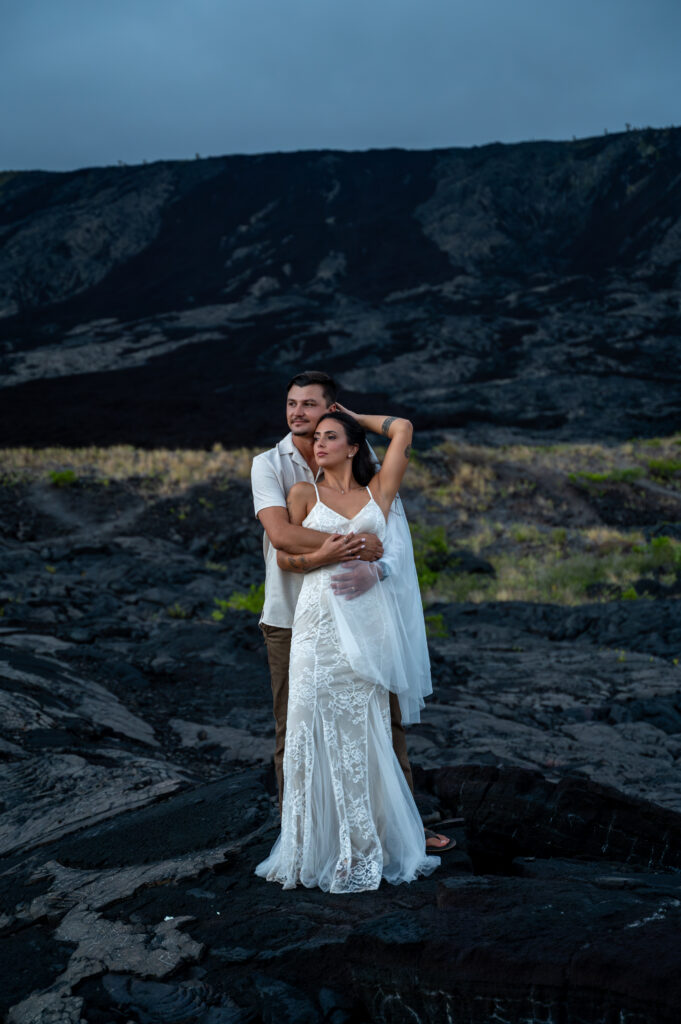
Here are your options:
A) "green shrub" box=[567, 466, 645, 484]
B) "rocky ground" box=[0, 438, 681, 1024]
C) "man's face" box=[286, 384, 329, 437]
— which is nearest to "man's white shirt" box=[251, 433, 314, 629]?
"man's face" box=[286, 384, 329, 437]

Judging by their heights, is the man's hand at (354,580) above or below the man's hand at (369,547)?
below

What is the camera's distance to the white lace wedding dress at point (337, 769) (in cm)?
354

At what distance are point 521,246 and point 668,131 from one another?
18.4 meters

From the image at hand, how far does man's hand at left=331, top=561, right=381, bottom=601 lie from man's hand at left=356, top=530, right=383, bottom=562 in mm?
37

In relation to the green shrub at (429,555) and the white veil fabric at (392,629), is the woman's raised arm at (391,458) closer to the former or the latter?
the white veil fabric at (392,629)

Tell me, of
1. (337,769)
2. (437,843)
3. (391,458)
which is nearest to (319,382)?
(391,458)

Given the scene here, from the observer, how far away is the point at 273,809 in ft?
14.5

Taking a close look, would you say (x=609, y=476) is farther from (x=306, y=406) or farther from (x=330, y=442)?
(x=330, y=442)

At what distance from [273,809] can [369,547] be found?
165 centimetres

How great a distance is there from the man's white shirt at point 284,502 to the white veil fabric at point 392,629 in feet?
1.42

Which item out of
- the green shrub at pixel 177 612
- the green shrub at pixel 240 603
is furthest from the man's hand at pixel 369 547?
the green shrub at pixel 177 612

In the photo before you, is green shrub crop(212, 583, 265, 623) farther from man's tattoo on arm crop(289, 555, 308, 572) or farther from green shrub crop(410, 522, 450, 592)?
man's tattoo on arm crop(289, 555, 308, 572)

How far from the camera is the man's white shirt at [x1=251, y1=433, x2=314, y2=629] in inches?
156

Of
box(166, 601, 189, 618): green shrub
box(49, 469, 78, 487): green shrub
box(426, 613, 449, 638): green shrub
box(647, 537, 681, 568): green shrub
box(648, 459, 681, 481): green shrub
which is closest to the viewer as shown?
box(166, 601, 189, 618): green shrub
